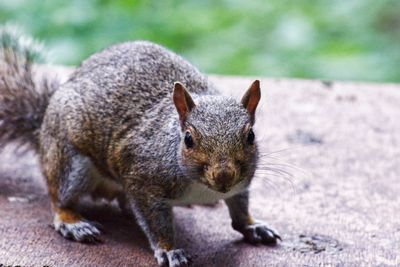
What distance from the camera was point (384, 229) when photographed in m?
2.56

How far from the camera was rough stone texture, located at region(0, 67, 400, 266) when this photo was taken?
2340 millimetres

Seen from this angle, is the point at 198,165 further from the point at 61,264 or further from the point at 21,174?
the point at 21,174

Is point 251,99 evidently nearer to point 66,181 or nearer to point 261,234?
point 261,234

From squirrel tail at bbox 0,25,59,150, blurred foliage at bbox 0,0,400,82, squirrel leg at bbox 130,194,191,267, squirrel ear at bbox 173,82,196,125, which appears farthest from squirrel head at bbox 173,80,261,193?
blurred foliage at bbox 0,0,400,82

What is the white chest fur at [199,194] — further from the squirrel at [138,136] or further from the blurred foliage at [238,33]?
the blurred foliage at [238,33]

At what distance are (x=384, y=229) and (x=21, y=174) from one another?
1.25 m

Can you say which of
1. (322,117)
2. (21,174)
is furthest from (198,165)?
(322,117)

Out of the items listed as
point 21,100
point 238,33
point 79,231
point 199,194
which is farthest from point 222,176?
point 238,33

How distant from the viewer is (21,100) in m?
2.86

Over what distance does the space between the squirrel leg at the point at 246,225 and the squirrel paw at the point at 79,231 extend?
397 mm

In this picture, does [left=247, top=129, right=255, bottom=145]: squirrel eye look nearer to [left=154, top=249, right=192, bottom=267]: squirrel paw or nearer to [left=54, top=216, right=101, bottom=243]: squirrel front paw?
[left=154, top=249, right=192, bottom=267]: squirrel paw

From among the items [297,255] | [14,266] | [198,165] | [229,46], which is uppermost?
[229,46]

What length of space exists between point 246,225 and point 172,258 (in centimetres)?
30

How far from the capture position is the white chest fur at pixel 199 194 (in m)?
2.26
